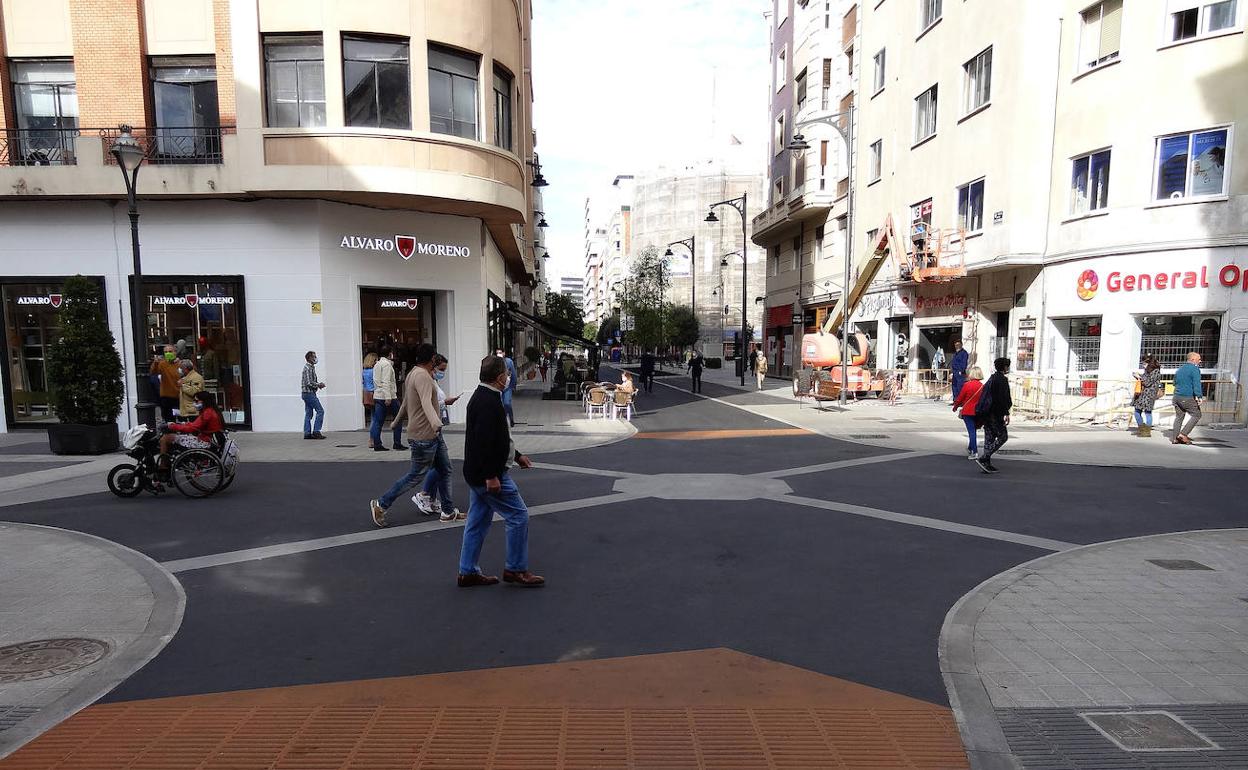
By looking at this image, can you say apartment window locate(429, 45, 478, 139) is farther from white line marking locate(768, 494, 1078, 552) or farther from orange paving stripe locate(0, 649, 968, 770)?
orange paving stripe locate(0, 649, 968, 770)

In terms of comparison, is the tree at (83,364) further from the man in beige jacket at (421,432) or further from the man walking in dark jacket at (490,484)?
the man walking in dark jacket at (490,484)

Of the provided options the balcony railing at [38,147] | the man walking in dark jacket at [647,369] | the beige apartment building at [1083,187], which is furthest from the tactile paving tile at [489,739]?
the man walking in dark jacket at [647,369]

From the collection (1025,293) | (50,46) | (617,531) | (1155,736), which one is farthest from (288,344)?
(1025,293)

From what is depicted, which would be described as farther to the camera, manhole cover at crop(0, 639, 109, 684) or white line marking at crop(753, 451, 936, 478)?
white line marking at crop(753, 451, 936, 478)

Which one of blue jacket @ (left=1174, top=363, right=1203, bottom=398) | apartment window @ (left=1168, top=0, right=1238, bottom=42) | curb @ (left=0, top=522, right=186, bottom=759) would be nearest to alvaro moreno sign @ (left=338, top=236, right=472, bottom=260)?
curb @ (left=0, top=522, right=186, bottom=759)

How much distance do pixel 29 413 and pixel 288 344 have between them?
21.0ft

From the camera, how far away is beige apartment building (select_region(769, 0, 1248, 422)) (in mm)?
15352

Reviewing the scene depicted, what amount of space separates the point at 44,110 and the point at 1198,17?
2553 cm

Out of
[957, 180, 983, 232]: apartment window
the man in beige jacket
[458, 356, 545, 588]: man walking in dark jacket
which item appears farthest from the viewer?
[957, 180, 983, 232]: apartment window

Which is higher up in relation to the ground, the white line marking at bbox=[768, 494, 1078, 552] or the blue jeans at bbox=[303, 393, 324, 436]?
the blue jeans at bbox=[303, 393, 324, 436]

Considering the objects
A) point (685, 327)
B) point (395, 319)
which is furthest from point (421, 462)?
point (685, 327)

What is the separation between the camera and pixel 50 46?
14523 millimetres

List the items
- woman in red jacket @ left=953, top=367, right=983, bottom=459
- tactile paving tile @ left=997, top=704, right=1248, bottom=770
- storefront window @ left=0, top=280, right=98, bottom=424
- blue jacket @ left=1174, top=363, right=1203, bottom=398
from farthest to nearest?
storefront window @ left=0, top=280, right=98, bottom=424 < blue jacket @ left=1174, top=363, right=1203, bottom=398 < woman in red jacket @ left=953, top=367, right=983, bottom=459 < tactile paving tile @ left=997, top=704, right=1248, bottom=770

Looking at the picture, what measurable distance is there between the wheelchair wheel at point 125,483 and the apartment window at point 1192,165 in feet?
68.1
